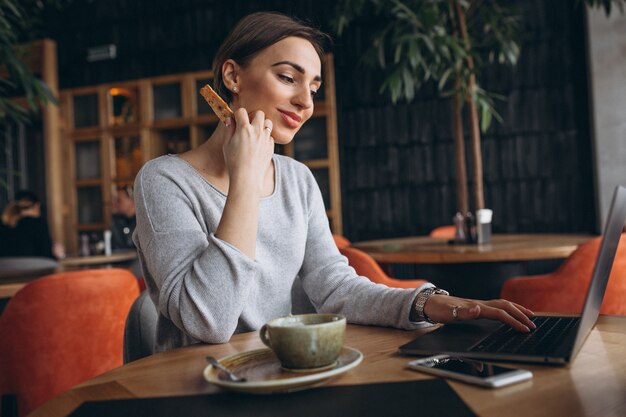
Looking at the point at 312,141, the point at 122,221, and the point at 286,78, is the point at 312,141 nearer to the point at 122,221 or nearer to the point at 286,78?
the point at 122,221

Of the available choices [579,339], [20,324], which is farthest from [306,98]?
[20,324]

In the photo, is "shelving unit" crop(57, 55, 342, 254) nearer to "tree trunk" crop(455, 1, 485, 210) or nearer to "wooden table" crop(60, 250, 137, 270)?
"wooden table" crop(60, 250, 137, 270)

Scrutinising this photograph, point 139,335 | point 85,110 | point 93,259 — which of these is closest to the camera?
point 139,335

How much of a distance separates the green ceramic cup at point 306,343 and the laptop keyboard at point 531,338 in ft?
0.73

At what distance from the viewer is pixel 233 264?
1.09 meters

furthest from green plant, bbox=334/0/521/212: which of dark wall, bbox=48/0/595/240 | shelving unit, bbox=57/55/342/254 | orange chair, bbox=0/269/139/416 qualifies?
orange chair, bbox=0/269/139/416

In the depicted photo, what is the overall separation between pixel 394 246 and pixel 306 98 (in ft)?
6.46

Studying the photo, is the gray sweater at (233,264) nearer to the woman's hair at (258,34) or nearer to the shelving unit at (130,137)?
the woman's hair at (258,34)

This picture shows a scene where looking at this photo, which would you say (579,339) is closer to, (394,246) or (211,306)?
(211,306)

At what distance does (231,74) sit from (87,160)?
5867mm

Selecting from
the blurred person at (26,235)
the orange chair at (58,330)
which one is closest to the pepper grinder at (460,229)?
the orange chair at (58,330)

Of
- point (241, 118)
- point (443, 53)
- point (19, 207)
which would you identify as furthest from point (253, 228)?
point (19, 207)

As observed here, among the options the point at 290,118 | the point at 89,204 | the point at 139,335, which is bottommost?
the point at 139,335

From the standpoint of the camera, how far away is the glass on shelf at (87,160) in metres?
6.80
